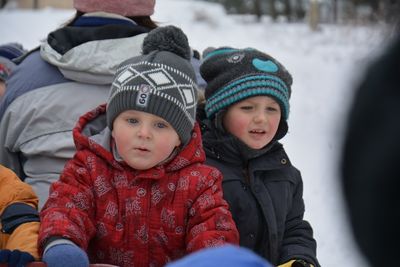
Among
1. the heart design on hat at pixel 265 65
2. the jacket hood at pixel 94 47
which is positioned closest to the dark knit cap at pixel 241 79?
the heart design on hat at pixel 265 65

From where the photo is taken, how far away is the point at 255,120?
112 inches

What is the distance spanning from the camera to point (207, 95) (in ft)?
9.82

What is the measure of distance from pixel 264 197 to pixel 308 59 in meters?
14.2

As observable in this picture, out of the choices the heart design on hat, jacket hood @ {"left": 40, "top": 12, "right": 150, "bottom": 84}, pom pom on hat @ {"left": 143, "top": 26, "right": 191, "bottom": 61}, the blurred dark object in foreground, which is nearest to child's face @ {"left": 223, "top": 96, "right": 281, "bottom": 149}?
the heart design on hat

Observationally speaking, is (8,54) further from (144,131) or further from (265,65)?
(144,131)

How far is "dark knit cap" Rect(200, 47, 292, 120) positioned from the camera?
2826mm

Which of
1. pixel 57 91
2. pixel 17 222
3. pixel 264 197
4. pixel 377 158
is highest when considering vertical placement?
pixel 377 158

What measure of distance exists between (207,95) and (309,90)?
33.0 feet

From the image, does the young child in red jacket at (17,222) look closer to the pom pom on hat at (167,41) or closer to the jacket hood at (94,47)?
the jacket hood at (94,47)

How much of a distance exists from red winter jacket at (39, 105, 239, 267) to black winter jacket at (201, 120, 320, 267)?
0.28 metres

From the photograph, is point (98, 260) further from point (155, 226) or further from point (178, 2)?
point (178, 2)

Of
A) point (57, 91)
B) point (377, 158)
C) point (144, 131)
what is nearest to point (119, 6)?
point (57, 91)

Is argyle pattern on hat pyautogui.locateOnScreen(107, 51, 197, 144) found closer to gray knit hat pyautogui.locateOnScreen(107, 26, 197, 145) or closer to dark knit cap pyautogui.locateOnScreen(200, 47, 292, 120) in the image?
gray knit hat pyautogui.locateOnScreen(107, 26, 197, 145)

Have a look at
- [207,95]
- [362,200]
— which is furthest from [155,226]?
[362,200]
